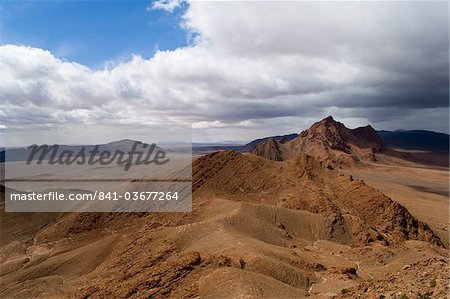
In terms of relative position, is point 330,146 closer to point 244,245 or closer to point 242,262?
point 244,245

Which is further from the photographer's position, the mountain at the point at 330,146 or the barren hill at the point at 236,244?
the mountain at the point at 330,146

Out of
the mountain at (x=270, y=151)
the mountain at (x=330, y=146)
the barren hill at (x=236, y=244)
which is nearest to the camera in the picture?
the barren hill at (x=236, y=244)

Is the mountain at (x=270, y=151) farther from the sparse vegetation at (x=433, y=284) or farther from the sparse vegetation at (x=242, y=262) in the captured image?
the sparse vegetation at (x=433, y=284)

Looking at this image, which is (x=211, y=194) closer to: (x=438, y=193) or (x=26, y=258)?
(x=26, y=258)

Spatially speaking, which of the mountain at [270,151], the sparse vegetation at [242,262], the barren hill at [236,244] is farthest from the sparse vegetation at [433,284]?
the mountain at [270,151]

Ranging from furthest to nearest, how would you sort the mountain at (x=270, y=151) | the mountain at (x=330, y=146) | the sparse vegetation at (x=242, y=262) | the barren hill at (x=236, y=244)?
the mountain at (x=330, y=146)
the mountain at (x=270, y=151)
the sparse vegetation at (x=242, y=262)
the barren hill at (x=236, y=244)

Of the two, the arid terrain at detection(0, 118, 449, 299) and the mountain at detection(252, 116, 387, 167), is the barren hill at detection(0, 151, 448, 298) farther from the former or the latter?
the mountain at detection(252, 116, 387, 167)

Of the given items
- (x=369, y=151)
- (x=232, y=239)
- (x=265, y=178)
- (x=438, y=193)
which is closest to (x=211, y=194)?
(x=265, y=178)
